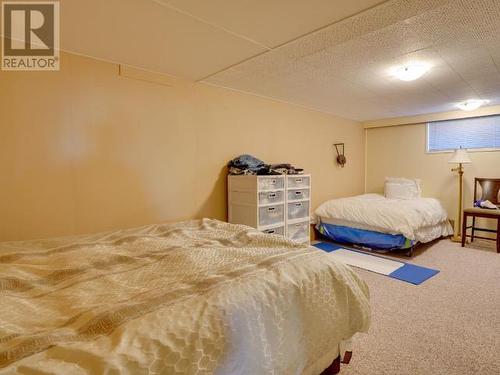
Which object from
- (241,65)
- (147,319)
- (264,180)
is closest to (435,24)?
(241,65)

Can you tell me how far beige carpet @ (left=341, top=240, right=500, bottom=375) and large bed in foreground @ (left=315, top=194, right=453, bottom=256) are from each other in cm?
52

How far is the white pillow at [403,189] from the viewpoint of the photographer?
177 inches

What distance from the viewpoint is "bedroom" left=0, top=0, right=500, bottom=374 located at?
959 mm

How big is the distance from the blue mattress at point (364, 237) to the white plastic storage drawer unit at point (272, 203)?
3.16ft

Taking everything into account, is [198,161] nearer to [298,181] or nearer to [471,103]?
[298,181]

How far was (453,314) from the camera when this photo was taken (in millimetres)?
2133

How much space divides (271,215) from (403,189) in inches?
111

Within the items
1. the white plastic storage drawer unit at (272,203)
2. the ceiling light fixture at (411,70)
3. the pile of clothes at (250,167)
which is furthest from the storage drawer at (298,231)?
the ceiling light fixture at (411,70)

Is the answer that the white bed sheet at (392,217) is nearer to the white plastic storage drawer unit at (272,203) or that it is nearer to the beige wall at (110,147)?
the white plastic storage drawer unit at (272,203)

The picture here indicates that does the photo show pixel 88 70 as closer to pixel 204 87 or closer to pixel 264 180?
pixel 204 87

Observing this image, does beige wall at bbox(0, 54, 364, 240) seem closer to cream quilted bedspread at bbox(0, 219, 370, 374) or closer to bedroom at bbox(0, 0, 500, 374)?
bedroom at bbox(0, 0, 500, 374)

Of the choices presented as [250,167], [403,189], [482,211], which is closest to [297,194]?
[250,167]

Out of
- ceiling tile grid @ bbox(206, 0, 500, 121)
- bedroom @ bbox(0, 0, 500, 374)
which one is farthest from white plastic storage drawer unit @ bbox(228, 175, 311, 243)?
ceiling tile grid @ bbox(206, 0, 500, 121)

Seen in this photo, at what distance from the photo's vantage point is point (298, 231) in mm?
3287
